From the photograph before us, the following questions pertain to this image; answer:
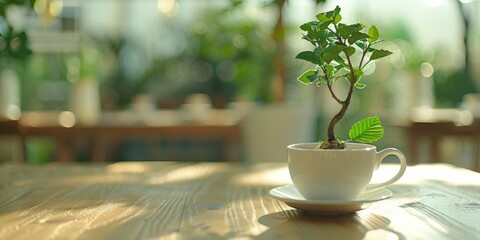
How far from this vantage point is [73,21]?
28.0 feet

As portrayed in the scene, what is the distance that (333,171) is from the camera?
118 centimetres

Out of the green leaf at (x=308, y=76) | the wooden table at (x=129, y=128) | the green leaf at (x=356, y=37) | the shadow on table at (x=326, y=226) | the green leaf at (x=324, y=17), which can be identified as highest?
the green leaf at (x=324, y=17)

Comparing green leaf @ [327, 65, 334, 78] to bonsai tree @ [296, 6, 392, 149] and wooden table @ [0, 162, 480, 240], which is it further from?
wooden table @ [0, 162, 480, 240]

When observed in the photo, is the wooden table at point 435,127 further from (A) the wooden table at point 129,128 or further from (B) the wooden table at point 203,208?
(B) the wooden table at point 203,208

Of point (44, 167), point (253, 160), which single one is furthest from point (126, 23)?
point (44, 167)

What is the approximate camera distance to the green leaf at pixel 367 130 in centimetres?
127

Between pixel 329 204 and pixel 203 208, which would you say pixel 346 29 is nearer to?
pixel 329 204

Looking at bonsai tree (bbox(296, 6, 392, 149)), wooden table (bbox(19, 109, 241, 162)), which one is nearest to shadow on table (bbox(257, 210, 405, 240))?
bonsai tree (bbox(296, 6, 392, 149))

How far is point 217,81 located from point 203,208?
21.4ft

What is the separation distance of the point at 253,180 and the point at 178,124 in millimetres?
2413

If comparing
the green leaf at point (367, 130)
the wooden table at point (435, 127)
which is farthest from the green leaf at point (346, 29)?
the wooden table at point (435, 127)

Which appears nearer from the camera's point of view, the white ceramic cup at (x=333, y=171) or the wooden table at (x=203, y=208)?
the wooden table at (x=203, y=208)

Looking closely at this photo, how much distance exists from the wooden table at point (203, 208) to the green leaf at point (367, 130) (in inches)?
4.8

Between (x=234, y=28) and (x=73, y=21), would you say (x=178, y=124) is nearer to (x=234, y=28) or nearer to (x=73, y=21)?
(x=234, y=28)
